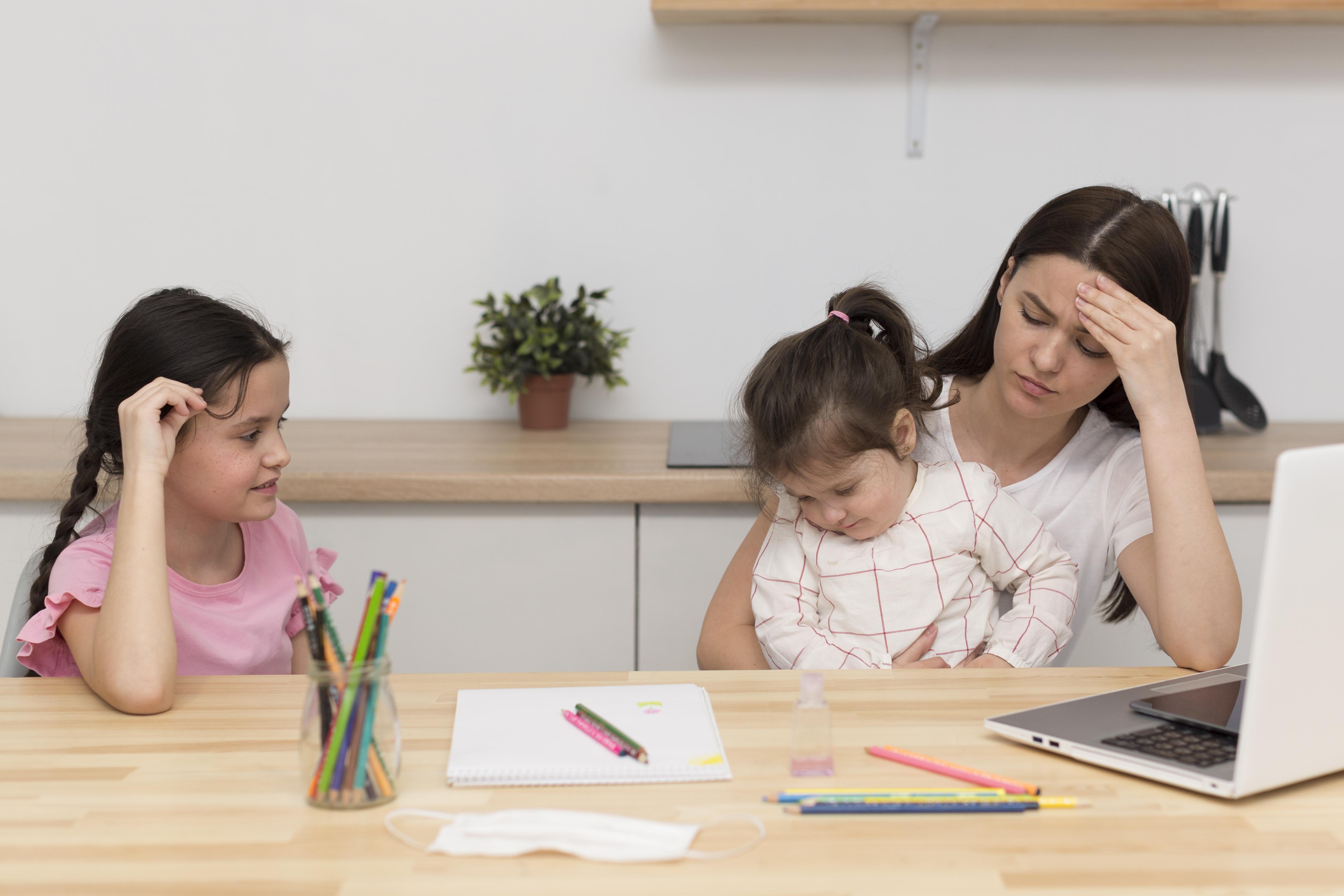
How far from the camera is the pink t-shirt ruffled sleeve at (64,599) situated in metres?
1.12

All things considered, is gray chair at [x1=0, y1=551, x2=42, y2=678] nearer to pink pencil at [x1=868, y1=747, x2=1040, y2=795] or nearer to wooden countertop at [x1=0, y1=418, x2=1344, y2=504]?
wooden countertop at [x1=0, y1=418, x2=1344, y2=504]

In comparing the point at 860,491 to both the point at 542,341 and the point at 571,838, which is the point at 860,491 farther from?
the point at 542,341

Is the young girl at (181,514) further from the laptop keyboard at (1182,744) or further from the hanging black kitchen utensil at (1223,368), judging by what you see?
the hanging black kitchen utensil at (1223,368)

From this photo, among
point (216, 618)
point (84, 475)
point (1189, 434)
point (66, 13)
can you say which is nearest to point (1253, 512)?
point (1189, 434)

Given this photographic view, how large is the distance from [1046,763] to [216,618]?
2.98 ft

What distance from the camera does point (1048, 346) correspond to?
4.21 feet

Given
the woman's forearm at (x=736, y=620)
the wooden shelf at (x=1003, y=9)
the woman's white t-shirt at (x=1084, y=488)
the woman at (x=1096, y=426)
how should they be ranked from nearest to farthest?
the woman at (x=1096, y=426)
the woman's forearm at (x=736, y=620)
the woman's white t-shirt at (x=1084, y=488)
the wooden shelf at (x=1003, y=9)

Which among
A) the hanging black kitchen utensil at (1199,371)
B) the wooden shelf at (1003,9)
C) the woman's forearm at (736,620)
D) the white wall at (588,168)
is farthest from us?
the white wall at (588,168)

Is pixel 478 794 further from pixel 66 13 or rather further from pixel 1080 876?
pixel 66 13

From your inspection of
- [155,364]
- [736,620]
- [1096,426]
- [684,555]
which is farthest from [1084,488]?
[155,364]

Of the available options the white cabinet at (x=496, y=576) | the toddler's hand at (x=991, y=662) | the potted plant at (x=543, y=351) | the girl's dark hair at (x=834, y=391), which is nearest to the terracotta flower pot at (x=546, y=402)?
the potted plant at (x=543, y=351)

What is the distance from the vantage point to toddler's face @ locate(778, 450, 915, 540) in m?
1.23

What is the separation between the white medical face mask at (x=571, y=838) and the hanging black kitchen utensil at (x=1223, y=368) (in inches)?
70.6

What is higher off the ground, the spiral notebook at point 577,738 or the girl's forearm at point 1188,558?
the girl's forearm at point 1188,558
